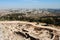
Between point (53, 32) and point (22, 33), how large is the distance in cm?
562

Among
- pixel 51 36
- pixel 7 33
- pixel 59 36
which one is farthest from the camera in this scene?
pixel 7 33

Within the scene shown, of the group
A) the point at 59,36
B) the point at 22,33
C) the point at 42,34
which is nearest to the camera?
the point at 59,36

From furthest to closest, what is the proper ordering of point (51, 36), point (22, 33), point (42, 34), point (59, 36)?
point (22, 33) → point (42, 34) → point (51, 36) → point (59, 36)

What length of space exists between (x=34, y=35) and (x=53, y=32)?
2.98 m

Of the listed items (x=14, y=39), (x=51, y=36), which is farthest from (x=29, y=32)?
(x=51, y=36)

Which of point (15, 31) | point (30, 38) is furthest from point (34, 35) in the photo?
point (15, 31)

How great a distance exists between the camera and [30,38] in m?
26.2

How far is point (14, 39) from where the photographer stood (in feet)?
89.1

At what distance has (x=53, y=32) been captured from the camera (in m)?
25.5

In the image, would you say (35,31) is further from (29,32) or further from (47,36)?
(47,36)

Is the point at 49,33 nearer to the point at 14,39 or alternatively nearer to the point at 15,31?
the point at 14,39

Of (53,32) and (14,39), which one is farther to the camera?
(14,39)

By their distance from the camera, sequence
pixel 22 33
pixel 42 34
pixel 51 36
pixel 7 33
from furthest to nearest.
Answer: pixel 7 33 → pixel 22 33 → pixel 42 34 → pixel 51 36

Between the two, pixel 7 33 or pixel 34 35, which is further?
pixel 7 33
